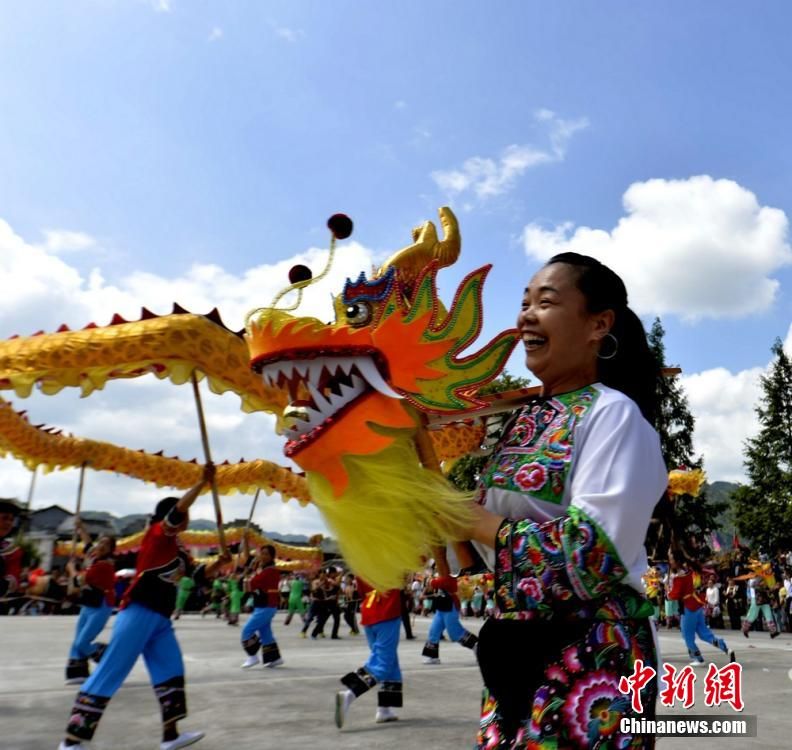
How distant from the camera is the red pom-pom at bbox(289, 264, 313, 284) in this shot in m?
2.15

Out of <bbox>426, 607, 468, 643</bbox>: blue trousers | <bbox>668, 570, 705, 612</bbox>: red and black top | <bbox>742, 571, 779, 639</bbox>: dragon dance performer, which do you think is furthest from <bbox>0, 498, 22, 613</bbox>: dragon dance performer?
<bbox>742, 571, 779, 639</bbox>: dragon dance performer

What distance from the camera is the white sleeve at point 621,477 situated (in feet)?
4.26

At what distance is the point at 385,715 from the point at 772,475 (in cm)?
2616

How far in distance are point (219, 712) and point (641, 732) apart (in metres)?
5.39

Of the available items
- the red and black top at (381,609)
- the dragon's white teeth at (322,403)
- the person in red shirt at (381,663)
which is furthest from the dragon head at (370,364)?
the red and black top at (381,609)

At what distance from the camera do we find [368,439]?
161 cm

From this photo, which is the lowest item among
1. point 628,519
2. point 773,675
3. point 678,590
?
point 773,675

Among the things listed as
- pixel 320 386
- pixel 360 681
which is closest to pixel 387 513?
pixel 320 386

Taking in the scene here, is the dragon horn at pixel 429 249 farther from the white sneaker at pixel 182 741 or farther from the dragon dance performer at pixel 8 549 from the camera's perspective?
the dragon dance performer at pixel 8 549

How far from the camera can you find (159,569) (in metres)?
4.96

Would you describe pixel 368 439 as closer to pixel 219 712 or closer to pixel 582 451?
pixel 582 451

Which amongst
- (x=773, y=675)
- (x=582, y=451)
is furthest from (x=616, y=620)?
(x=773, y=675)

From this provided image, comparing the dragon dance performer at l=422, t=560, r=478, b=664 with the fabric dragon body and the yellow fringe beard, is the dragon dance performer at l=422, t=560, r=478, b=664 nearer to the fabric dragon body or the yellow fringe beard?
the fabric dragon body

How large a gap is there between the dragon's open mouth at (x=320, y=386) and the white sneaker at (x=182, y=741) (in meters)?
3.84
